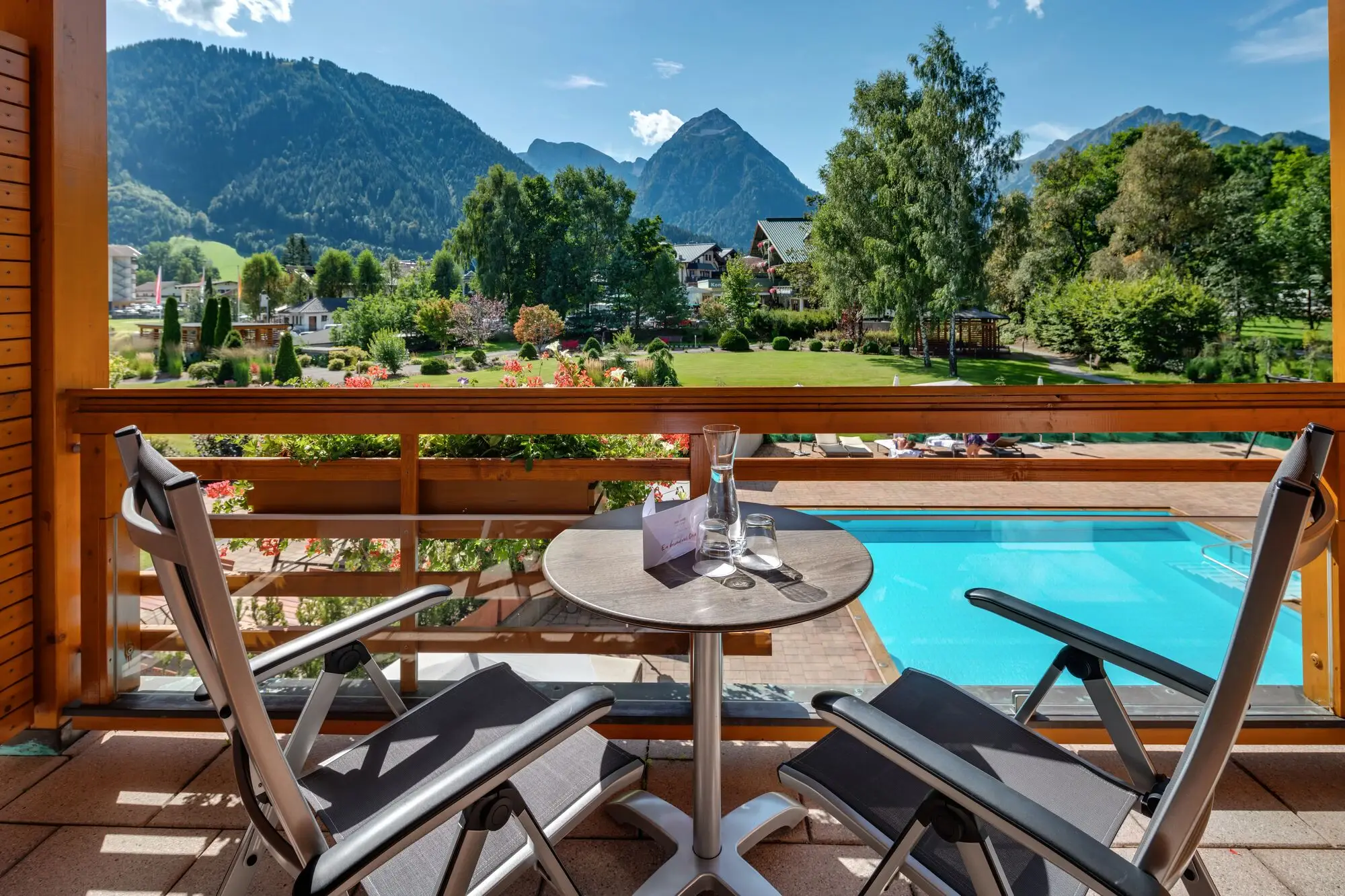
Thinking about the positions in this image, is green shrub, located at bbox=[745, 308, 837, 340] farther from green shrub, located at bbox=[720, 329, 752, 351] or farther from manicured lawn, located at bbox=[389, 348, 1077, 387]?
manicured lawn, located at bbox=[389, 348, 1077, 387]

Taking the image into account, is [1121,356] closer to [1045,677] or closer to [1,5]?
[1045,677]

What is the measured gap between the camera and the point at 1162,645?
177 centimetres

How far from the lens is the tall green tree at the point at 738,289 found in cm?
438

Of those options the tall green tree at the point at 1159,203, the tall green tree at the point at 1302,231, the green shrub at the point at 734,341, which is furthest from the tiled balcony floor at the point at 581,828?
the tall green tree at the point at 1159,203

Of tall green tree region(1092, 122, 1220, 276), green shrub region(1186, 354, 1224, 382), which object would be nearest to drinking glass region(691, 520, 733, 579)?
green shrub region(1186, 354, 1224, 382)

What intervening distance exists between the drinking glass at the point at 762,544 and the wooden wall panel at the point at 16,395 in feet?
6.31

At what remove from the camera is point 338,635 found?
1.19 metres

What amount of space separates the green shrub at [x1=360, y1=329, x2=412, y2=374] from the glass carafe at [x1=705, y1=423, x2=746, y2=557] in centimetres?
250

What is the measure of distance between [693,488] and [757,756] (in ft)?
2.37

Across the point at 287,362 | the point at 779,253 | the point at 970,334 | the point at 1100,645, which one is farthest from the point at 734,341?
the point at 1100,645

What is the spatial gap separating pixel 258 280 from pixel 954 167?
502 cm

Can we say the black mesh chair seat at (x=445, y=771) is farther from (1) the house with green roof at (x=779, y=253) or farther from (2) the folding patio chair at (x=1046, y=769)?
(1) the house with green roof at (x=779, y=253)

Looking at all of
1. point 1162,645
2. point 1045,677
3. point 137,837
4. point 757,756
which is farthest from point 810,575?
point 137,837

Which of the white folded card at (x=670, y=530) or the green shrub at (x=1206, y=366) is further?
the green shrub at (x=1206, y=366)
